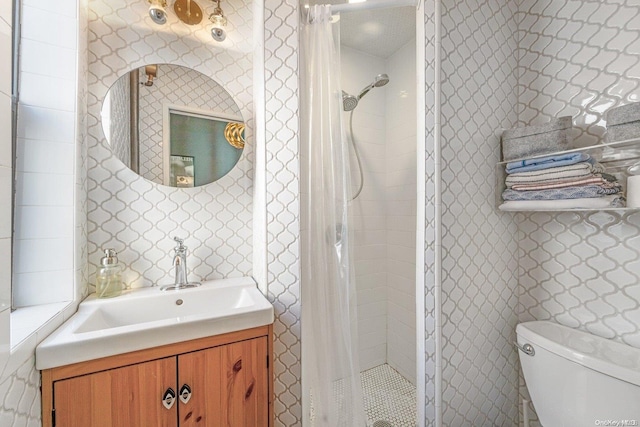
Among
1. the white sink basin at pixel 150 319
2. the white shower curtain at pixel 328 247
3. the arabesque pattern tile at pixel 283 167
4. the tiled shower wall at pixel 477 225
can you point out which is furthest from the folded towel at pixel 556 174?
the white sink basin at pixel 150 319

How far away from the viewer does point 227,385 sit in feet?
→ 2.94

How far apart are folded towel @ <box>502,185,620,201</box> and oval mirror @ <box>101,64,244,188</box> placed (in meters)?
1.31

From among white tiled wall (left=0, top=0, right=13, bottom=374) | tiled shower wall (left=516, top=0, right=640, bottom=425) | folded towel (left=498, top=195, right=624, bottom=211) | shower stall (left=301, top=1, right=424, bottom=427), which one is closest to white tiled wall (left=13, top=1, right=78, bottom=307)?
white tiled wall (left=0, top=0, right=13, bottom=374)

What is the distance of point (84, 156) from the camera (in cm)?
106

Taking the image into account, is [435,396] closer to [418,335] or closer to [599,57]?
[418,335]

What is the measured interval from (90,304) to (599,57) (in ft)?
7.25

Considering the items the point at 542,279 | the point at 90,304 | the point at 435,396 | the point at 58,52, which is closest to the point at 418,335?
the point at 435,396

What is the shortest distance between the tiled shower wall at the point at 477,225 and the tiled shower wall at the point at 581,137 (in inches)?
2.8

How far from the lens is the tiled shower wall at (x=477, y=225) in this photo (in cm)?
115

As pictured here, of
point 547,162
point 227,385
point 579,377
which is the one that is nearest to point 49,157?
point 227,385

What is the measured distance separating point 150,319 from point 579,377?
1.59m

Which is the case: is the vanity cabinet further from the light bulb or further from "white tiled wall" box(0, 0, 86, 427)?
the light bulb

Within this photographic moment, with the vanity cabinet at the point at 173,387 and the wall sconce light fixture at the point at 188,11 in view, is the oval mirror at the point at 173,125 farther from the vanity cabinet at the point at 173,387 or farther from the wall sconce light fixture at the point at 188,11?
the vanity cabinet at the point at 173,387

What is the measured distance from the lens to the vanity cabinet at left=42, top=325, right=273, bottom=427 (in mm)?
723
